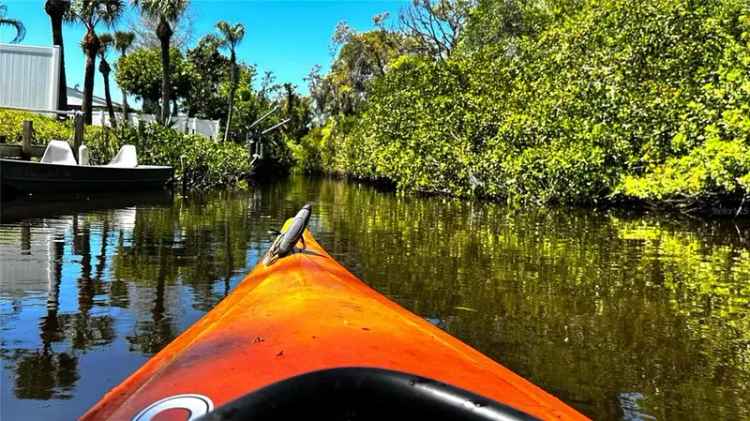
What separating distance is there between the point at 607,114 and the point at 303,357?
19.3m

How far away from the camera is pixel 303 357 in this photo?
7.32ft

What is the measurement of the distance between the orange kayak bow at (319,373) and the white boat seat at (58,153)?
16.8 meters

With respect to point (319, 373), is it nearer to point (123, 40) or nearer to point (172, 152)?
point (172, 152)

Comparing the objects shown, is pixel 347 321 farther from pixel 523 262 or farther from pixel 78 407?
pixel 523 262

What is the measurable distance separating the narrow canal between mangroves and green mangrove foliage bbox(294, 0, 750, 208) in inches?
161

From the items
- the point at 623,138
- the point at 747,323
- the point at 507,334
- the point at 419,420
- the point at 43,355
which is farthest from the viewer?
the point at 623,138

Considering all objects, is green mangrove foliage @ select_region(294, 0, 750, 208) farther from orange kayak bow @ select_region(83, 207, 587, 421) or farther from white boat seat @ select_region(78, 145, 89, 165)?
orange kayak bow @ select_region(83, 207, 587, 421)

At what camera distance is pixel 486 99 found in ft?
85.0

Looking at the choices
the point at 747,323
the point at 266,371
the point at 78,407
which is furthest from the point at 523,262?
the point at 266,371

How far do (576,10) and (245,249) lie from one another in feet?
64.7

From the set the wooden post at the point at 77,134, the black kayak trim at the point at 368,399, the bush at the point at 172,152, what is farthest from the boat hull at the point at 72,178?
the black kayak trim at the point at 368,399

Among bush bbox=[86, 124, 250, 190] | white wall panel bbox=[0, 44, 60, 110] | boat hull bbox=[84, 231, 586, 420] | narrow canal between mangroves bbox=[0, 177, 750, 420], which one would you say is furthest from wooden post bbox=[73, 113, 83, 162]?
boat hull bbox=[84, 231, 586, 420]

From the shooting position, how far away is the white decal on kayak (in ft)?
6.02

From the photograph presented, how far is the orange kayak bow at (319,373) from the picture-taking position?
141 centimetres
